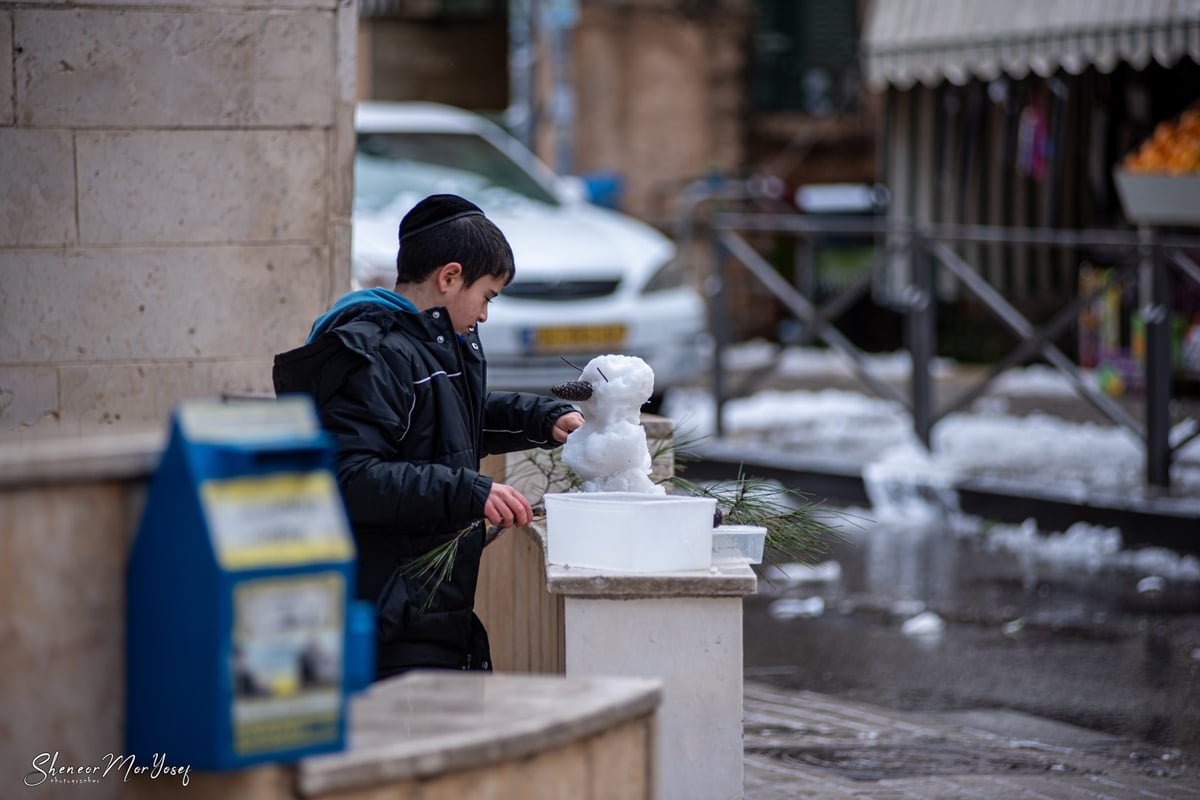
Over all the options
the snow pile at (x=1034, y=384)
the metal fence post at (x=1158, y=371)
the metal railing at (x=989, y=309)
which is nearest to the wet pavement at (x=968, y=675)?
the metal fence post at (x=1158, y=371)

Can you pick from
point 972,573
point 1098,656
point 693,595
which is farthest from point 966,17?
point 693,595

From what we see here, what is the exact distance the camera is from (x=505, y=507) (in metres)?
3.32

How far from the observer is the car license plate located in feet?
35.2

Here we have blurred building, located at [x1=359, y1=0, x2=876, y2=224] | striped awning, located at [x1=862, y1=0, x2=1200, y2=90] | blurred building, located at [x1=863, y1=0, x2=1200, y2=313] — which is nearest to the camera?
striped awning, located at [x1=862, y1=0, x2=1200, y2=90]

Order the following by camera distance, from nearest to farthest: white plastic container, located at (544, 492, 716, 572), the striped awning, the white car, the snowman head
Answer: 1. white plastic container, located at (544, 492, 716, 572)
2. the snowman head
3. the striped awning
4. the white car

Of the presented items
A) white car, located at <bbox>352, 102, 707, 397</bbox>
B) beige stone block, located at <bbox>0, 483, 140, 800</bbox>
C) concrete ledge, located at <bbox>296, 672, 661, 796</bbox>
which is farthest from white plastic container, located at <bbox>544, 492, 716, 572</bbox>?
white car, located at <bbox>352, 102, 707, 397</bbox>

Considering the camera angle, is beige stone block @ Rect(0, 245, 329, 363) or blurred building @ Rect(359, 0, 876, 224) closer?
beige stone block @ Rect(0, 245, 329, 363)

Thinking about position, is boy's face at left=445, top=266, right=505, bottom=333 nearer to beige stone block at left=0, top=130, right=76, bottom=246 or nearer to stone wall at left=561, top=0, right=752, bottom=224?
beige stone block at left=0, top=130, right=76, bottom=246

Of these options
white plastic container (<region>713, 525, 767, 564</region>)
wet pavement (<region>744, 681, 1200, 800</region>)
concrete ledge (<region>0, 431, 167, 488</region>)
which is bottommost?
wet pavement (<region>744, 681, 1200, 800</region>)

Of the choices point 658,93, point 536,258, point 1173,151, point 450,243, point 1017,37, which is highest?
point 658,93

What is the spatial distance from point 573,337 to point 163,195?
19.3ft

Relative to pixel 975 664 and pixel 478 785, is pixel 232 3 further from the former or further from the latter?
pixel 975 664

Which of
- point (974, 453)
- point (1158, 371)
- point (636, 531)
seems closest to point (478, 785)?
point (636, 531)

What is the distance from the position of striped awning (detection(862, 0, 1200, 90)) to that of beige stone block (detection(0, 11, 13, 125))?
285 inches
